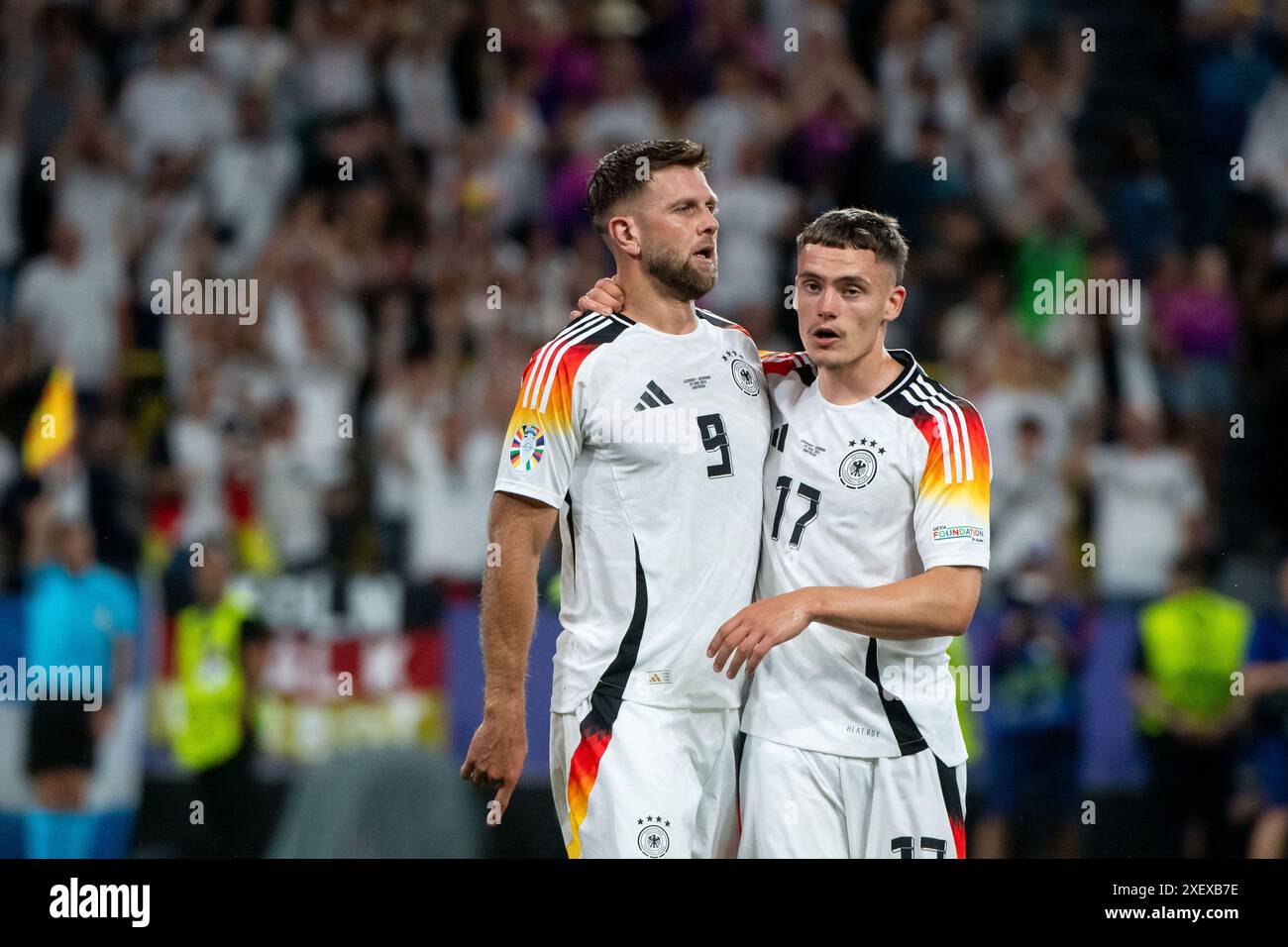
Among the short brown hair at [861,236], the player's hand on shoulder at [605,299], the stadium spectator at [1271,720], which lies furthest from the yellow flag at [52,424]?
the stadium spectator at [1271,720]

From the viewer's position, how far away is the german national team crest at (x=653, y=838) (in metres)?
5.04

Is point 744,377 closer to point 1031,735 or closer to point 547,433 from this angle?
point 547,433

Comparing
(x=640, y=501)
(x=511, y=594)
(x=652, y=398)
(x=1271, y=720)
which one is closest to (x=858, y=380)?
(x=652, y=398)

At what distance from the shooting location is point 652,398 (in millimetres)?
5312

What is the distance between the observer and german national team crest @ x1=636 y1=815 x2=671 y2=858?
5.04 meters

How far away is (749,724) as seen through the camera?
5.27 metres

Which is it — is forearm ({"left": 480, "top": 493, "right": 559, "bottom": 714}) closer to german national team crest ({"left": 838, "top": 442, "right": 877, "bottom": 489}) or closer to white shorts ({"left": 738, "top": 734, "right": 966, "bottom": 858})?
white shorts ({"left": 738, "top": 734, "right": 966, "bottom": 858})

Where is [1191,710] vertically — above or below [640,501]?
below

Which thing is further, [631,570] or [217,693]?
[217,693]

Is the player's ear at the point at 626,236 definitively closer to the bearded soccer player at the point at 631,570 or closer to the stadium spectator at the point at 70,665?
the bearded soccer player at the point at 631,570

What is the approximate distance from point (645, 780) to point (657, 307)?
1.56 meters

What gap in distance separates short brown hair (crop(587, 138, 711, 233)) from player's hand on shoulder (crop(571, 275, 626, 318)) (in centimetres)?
20

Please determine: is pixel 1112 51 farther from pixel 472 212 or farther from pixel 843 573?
pixel 843 573

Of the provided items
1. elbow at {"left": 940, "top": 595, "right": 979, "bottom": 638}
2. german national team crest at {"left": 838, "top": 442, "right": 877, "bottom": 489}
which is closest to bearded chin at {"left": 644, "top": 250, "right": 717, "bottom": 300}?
german national team crest at {"left": 838, "top": 442, "right": 877, "bottom": 489}
